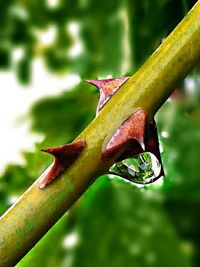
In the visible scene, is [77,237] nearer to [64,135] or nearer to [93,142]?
[64,135]

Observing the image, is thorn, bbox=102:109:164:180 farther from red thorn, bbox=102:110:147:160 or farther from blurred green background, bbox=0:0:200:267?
blurred green background, bbox=0:0:200:267

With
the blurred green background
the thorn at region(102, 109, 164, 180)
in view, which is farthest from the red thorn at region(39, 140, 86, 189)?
the blurred green background

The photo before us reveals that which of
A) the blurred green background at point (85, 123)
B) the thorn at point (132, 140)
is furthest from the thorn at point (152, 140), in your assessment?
the blurred green background at point (85, 123)

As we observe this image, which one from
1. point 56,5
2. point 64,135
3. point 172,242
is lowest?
point 172,242

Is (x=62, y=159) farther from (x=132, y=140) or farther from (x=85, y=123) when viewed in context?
(x=85, y=123)

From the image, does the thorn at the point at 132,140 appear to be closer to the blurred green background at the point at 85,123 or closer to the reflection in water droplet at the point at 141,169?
the reflection in water droplet at the point at 141,169

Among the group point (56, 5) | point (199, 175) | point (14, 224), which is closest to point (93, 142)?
point (14, 224)

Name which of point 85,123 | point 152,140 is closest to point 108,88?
point 152,140
